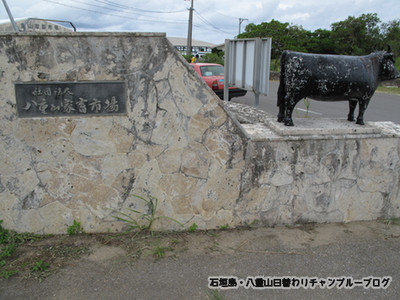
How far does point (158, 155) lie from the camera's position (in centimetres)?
318

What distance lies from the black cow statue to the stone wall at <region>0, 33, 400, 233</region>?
1.08 feet

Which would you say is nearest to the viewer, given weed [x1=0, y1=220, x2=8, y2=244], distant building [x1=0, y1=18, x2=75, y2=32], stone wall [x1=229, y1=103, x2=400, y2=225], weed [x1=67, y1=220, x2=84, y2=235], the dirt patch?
the dirt patch

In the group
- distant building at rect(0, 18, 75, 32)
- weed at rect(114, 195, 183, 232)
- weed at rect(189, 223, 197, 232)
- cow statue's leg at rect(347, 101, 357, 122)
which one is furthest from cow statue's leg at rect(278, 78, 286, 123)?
distant building at rect(0, 18, 75, 32)

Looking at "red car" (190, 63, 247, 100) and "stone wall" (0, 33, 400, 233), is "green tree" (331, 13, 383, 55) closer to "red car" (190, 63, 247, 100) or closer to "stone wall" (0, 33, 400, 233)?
"red car" (190, 63, 247, 100)

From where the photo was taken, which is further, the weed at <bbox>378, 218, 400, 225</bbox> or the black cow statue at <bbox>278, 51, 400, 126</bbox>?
the weed at <bbox>378, 218, 400, 225</bbox>

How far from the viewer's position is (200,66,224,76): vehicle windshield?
12359mm

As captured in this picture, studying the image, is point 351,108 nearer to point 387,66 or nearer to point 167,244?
point 387,66

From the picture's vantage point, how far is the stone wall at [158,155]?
9.73ft

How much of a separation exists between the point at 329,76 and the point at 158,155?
5.99ft

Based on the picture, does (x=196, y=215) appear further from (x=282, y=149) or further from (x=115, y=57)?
(x=115, y=57)

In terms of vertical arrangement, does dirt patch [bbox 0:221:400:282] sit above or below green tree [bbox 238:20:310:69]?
below

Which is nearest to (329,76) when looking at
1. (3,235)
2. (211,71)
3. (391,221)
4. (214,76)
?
(391,221)

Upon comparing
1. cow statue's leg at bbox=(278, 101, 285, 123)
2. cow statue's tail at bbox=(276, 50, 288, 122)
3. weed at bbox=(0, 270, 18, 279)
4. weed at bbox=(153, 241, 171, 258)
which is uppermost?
cow statue's tail at bbox=(276, 50, 288, 122)

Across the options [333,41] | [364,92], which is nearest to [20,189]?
[364,92]
